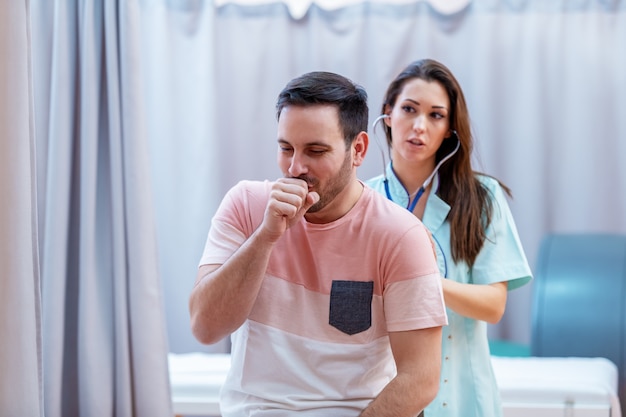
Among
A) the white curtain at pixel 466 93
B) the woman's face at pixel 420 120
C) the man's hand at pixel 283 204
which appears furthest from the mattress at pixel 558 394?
the man's hand at pixel 283 204

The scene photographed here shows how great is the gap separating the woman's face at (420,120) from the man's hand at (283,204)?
58 cm

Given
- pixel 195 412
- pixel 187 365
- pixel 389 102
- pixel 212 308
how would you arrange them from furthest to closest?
pixel 187 365
pixel 195 412
pixel 389 102
pixel 212 308

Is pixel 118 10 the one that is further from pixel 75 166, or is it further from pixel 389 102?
pixel 389 102

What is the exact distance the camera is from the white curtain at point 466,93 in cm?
334

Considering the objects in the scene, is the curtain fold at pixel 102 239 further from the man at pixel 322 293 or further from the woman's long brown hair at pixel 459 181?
the woman's long brown hair at pixel 459 181

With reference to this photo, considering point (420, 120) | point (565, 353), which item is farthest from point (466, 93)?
point (420, 120)

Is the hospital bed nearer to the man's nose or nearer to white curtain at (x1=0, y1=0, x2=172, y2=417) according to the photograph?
white curtain at (x1=0, y1=0, x2=172, y2=417)

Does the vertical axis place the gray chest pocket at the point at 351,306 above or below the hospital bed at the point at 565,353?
above

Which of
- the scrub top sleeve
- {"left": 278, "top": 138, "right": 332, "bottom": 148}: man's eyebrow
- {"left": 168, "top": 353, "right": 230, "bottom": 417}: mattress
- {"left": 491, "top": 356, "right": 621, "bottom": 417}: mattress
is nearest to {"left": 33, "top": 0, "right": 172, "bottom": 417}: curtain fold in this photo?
{"left": 278, "top": 138, "right": 332, "bottom": 148}: man's eyebrow

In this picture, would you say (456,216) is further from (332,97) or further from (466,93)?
(466,93)

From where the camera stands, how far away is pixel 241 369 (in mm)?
1438

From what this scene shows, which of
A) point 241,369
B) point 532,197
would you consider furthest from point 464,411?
point 532,197

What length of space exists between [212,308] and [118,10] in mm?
729

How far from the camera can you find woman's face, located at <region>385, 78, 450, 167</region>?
1904 mm
